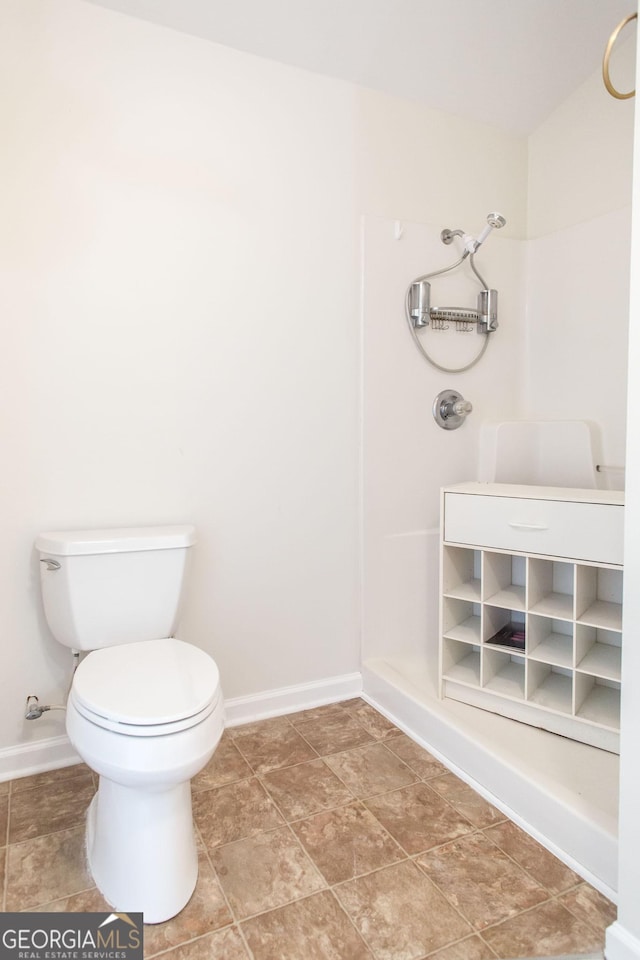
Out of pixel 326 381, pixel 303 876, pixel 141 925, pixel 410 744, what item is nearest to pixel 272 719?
pixel 410 744

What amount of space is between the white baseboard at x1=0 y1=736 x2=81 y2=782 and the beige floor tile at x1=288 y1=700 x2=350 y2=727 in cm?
72

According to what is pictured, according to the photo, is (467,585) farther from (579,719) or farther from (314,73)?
(314,73)

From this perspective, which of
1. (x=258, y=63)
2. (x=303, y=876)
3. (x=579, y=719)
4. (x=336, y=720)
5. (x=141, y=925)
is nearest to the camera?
(x=141, y=925)

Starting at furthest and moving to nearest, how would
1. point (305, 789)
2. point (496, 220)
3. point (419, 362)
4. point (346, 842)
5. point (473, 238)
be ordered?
point (419, 362), point (473, 238), point (496, 220), point (305, 789), point (346, 842)

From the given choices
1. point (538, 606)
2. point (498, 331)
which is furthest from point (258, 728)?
point (498, 331)

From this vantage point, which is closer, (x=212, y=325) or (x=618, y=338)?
(x=212, y=325)

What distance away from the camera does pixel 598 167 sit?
2260 millimetres

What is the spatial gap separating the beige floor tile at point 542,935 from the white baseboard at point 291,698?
106 cm

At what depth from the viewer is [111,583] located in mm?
1703

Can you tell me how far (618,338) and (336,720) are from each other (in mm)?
1683

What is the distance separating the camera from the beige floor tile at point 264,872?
1360 millimetres

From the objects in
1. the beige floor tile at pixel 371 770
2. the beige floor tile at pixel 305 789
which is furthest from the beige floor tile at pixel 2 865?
the beige floor tile at pixel 371 770

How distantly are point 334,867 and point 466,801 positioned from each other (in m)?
0.44

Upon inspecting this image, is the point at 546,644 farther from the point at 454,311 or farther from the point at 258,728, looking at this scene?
the point at 454,311
